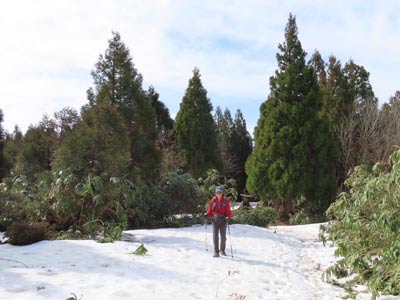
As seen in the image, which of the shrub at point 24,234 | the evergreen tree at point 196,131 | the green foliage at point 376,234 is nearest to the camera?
the green foliage at point 376,234

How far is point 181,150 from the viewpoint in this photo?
26.8m

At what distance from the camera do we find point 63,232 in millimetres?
9469

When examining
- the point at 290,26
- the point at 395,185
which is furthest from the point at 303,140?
the point at 395,185

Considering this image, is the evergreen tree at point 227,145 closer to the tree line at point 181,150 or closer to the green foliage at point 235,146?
the green foliage at point 235,146

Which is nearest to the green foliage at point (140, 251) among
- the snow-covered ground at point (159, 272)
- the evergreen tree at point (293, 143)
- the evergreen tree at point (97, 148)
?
the snow-covered ground at point (159, 272)

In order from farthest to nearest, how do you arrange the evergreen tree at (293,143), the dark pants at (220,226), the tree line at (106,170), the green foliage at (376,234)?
the evergreen tree at (293,143) → the tree line at (106,170) → the dark pants at (220,226) → the green foliage at (376,234)

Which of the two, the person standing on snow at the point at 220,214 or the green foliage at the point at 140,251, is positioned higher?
the person standing on snow at the point at 220,214

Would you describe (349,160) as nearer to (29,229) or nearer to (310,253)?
(310,253)

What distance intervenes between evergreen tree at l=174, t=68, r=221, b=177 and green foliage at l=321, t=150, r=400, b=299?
1963cm

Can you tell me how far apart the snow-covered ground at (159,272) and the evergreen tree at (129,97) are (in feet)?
11.8

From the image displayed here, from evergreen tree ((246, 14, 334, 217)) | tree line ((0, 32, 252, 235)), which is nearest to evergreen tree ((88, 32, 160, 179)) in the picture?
tree line ((0, 32, 252, 235))

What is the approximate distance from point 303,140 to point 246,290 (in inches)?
511

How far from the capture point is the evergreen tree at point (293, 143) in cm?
1778

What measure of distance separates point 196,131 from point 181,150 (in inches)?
66.1
